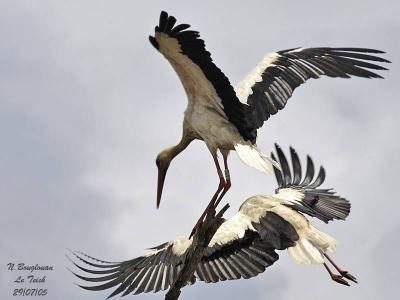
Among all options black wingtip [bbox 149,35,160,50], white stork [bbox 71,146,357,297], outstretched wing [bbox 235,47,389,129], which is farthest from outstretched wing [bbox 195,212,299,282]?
black wingtip [bbox 149,35,160,50]

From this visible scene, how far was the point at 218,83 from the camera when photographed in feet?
41.0

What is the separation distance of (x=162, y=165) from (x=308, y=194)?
2274 mm

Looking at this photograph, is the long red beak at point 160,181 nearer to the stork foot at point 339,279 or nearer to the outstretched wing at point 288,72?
the outstretched wing at point 288,72

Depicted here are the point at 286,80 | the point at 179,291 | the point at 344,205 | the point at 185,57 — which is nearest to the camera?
the point at 179,291

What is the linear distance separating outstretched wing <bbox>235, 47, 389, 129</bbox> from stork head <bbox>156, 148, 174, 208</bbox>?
58.5 inches

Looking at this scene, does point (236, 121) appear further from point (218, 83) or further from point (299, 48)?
point (299, 48)

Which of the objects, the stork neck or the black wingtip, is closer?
the black wingtip

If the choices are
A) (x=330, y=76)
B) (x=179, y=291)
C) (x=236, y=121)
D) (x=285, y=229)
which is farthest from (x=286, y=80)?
(x=179, y=291)

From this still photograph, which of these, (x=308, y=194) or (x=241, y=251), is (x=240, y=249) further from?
(x=308, y=194)

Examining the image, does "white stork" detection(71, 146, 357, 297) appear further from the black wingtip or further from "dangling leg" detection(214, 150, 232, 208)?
the black wingtip

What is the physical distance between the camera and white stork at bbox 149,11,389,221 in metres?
11.9

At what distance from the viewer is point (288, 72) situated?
14414 millimetres

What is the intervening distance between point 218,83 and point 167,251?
2.28 metres

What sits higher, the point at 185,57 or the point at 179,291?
the point at 185,57
